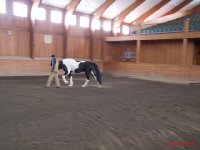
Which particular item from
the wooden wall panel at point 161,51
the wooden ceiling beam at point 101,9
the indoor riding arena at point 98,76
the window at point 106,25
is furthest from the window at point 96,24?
the wooden wall panel at point 161,51

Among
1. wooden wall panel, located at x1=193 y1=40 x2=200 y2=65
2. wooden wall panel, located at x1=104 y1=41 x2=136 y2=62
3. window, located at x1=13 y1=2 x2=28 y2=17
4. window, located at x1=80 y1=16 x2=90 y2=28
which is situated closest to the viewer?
window, located at x1=13 y1=2 x2=28 y2=17

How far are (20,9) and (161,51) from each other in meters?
10.7

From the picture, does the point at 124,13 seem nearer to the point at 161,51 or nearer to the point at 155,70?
the point at 161,51

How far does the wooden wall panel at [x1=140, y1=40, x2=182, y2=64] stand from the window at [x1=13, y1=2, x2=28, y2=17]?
928 centimetres

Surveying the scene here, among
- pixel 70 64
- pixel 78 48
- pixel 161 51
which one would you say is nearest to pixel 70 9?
pixel 78 48

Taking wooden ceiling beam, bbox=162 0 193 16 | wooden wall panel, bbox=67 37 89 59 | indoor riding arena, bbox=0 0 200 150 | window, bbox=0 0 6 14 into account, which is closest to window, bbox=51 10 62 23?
indoor riding arena, bbox=0 0 200 150

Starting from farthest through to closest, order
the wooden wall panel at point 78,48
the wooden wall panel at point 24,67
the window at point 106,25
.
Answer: the window at point 106,25 < the wooden wall panel at point 78,48 < the wooden wall panel at point 24,67

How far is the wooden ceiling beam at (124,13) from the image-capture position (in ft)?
67.7

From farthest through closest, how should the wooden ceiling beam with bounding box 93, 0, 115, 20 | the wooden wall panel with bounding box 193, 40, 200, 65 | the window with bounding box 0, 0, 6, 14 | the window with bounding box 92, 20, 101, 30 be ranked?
1. the window with bounding box 92, 20, 101, 30
2. the wooden ceiling beam with bounding box 93, 0, 115, 20
3. the wooden wall panel with bounding box 193, 40, 200, 65
4. the window with bounding box 0, 0, 6, 14

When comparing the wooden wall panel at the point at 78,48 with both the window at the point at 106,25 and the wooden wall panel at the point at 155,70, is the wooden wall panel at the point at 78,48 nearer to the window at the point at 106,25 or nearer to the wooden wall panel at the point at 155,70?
the wooden wall panel at the point at 155,70

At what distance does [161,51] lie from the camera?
1911 centimetres

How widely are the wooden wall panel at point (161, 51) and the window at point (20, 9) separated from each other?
9279 millimetres

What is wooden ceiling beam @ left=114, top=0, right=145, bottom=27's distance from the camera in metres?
20.6

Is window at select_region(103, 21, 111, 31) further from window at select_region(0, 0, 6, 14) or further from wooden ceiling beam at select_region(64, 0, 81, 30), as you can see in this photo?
window at select_region(0, 0, 6, 14)
